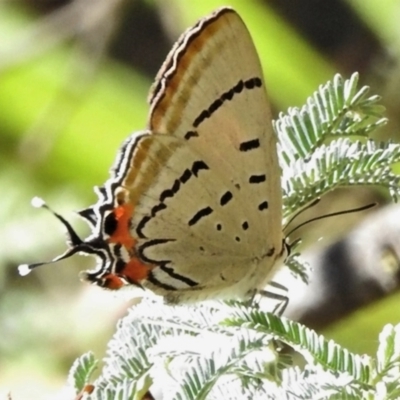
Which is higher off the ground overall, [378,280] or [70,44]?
[70,44]

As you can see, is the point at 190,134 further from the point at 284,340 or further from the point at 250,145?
the point at 284,340

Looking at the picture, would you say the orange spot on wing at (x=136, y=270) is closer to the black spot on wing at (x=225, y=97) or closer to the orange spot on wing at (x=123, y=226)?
the orange spot on wing at (x=123, y=226)

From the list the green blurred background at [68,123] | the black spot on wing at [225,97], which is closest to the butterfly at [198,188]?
the black spot on wing at [225,97]

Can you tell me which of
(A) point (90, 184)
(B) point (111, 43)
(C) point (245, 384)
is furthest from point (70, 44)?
(C) point (245, 384)

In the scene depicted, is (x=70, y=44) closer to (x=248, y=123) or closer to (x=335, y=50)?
(x=335, y=50)

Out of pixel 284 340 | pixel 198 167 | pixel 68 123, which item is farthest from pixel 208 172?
pixel 68 123

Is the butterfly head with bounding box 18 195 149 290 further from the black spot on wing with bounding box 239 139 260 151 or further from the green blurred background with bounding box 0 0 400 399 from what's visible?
the green blurred background with bounding box 0 0 400 399

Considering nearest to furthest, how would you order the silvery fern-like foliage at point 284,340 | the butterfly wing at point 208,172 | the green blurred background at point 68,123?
the silvery fern-like foliage at point 284,340
the butterfly wing at point 208,172
the green blurred background at point 68,123

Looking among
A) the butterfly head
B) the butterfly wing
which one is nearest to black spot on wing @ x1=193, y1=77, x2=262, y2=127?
the butterfly wing
